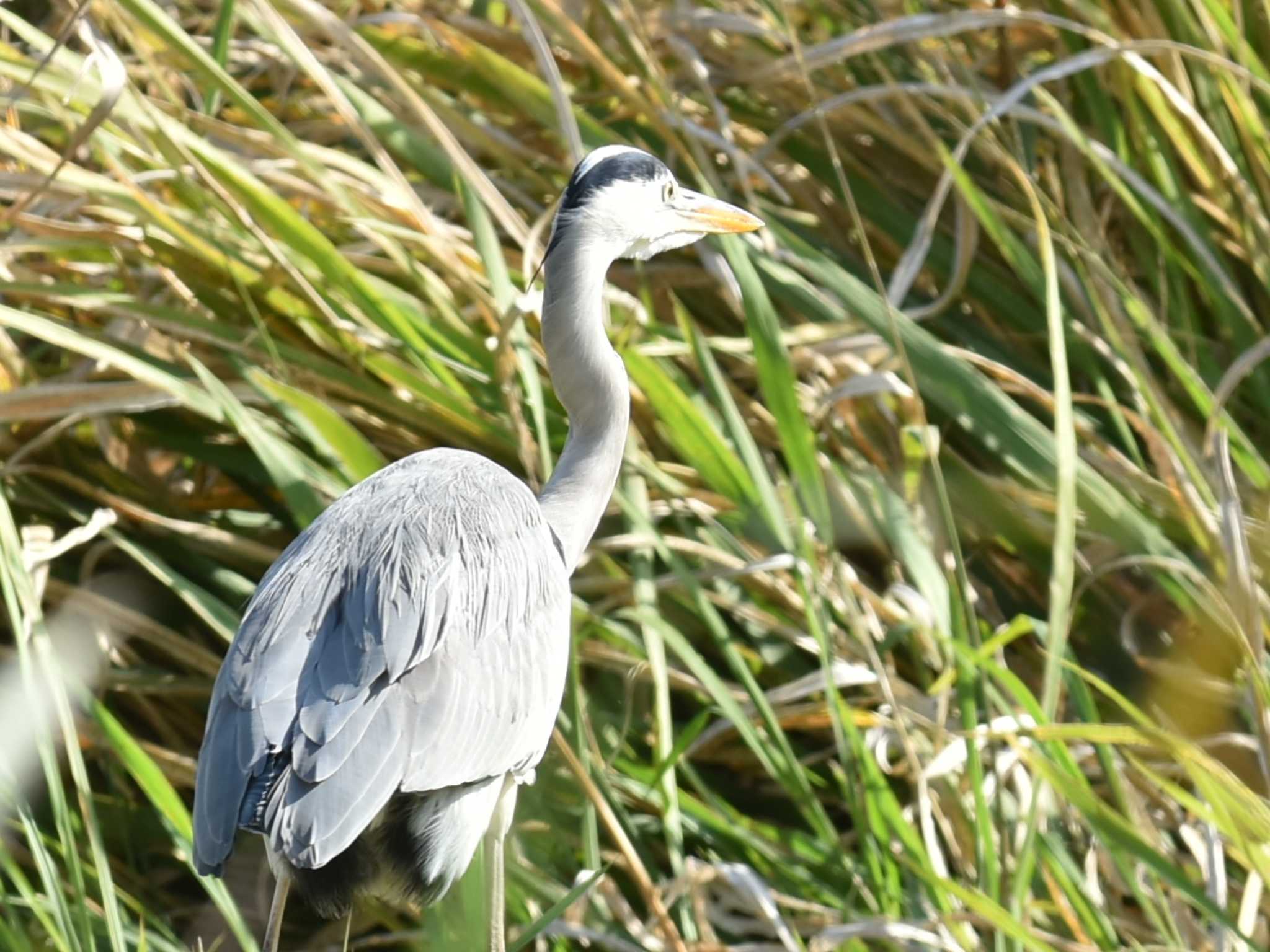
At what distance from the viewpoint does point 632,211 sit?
210 centimetres

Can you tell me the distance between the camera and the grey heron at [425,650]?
1574mm

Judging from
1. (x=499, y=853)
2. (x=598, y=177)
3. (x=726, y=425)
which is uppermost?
(x=598, y=177)

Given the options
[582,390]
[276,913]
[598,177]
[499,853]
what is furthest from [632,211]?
[276,913]

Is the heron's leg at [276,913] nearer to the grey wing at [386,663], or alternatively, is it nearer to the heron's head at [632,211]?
the grey wing at [386,663]

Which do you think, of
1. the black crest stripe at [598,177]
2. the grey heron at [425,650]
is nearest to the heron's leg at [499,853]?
the grey heron at [425,650]

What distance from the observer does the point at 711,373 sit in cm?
224

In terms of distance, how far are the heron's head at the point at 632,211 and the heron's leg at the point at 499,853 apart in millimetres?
683

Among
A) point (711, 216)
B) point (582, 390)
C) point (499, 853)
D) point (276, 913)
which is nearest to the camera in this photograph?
point (276, 913)

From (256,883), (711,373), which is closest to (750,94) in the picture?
(711,373)

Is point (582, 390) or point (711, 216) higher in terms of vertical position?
point (711, 216)

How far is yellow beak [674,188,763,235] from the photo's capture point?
218cm

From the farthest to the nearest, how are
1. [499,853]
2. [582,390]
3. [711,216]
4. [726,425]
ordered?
1. [726,425]
2. [711,216]
3. [582,390]
4. [499,853]

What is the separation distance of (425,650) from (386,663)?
6 centimetres

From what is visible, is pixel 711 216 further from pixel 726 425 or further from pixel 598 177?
pixel 726 425
